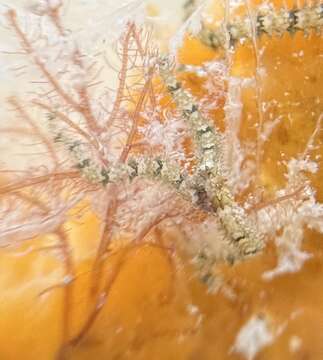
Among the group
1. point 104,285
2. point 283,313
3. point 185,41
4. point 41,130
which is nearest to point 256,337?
point 283,313

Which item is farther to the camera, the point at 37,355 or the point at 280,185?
the point at 280,185

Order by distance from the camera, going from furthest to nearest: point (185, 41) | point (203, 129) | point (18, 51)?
point (185, 41) → point (18, 51) → point (203, 129)

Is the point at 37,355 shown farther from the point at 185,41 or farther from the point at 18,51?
the point at 185,41

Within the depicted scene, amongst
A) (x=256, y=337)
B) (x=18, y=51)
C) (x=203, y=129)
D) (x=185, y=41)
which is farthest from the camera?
(x=185, y=41)

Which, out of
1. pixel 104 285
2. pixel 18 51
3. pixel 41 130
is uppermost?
pixel 18 51

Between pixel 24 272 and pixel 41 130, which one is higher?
pixel 41 130

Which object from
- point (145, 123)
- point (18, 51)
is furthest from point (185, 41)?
point (18, 51)
